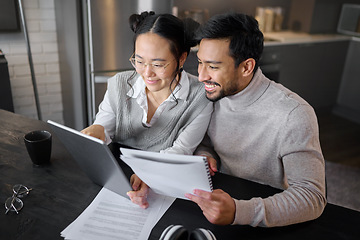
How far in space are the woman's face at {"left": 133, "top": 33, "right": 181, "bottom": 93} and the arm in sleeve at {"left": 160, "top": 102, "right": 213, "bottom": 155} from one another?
22 centimetres

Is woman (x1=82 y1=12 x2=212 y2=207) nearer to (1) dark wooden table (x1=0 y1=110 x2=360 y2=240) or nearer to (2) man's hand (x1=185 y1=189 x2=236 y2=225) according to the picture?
(1) dark wooden table (x1=0 y1=110 x2=360 y2=240)

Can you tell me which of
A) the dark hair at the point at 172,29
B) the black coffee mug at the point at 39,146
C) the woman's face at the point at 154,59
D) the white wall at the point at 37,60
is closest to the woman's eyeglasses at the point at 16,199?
the black coffee mug at the point at 39,146

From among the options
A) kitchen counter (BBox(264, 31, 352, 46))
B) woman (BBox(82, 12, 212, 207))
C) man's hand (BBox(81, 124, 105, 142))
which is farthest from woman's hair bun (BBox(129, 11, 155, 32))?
kitchen counter (BBox(264, 31, 352, 46))

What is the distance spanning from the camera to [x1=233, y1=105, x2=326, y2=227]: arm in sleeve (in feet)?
3.44

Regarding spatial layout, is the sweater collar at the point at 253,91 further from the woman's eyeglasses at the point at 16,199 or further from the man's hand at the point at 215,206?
the woman's eyeglasses at the point at 16,199

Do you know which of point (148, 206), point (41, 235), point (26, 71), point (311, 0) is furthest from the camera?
point (311, 0)

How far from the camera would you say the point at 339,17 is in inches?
174

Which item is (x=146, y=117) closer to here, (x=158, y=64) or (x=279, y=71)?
(x=158, y=64)

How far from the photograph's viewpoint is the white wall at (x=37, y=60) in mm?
2895

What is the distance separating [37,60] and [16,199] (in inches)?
86.7

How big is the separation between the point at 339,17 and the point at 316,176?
12.6ft

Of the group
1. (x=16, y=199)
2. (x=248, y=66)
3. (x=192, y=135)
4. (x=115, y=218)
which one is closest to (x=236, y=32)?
(x=248, y=66)

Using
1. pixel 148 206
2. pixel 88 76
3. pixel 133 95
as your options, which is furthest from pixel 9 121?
pixel 88 76

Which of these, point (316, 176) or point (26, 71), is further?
point (26, 71)
